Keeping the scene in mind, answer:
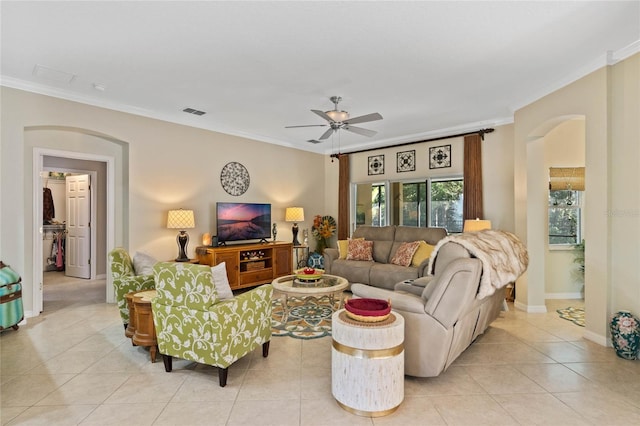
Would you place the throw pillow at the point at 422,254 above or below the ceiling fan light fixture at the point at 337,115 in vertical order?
below

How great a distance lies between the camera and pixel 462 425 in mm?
2080

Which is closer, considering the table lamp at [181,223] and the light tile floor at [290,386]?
the light tile floor at [290,386]

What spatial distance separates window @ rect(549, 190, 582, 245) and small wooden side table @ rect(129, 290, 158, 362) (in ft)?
18.6

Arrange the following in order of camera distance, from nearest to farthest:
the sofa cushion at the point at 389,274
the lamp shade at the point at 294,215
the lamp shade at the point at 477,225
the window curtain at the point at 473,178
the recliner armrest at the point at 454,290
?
the recliner armrest at the point at 454,290, the lamp shade at the point at 477,225, the sofa cushion at the point at 389,274, the window curtain at the point at 473,178, the lamp shade at the point at 294,215

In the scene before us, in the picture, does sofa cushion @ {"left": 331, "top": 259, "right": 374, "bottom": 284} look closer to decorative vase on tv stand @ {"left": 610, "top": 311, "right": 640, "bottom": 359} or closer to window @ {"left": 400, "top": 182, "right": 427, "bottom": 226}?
window @ {"left": 400, "top": 182, "right": 427, "bottom": 226}

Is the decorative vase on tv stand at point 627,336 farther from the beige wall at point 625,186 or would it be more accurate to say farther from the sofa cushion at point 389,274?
the sofa cushion at point 389,274

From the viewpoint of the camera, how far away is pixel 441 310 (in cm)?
247

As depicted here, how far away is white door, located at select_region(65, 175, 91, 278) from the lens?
6766mm

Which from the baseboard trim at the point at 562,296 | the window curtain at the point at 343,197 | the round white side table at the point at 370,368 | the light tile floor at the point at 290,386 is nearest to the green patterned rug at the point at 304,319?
the light tile floor at the point at 290,386

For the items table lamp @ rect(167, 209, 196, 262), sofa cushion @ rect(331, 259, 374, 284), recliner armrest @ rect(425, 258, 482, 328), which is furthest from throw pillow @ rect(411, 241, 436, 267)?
table lamp @ rect(167, 209, 196, 262)

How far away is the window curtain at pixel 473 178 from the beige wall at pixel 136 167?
351cm

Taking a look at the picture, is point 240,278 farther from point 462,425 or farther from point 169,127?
point 462,425

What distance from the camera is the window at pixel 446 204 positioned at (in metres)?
6.00

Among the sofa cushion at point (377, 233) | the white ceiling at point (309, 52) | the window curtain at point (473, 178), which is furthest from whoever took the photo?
the sofa cushion at point (377, 233)
